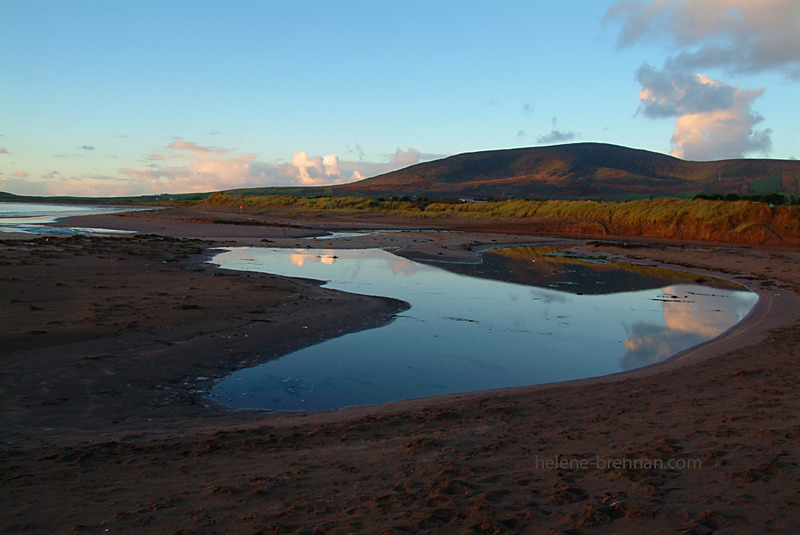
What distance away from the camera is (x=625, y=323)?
13.0 metres

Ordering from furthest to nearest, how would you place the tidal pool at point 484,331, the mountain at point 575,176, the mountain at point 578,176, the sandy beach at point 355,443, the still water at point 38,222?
1. the mountain at point 578,176
2. the mountain at point 575,176
3. the still water at point 38,222
4. the tidal pool at point 484,331
5. the sandy beach at point 355,443

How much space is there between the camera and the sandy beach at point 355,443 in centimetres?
381

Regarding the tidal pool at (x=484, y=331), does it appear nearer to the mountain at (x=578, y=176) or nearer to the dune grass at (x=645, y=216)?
the dune grass at (x=645, y=216)

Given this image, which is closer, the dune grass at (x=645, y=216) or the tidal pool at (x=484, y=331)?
the tidal pool at (x=484, y=331)

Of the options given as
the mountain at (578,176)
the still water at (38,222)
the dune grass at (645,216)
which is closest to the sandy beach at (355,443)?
the dune grass at (645,216)

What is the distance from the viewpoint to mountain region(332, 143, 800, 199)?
114 metres

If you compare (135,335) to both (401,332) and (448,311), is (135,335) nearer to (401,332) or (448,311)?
(401,332)

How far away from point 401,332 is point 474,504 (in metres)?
7.43

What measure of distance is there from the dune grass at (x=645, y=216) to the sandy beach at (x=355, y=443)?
2675cm

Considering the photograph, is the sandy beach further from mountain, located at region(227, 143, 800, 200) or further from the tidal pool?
mountain, located at region(227, 143, 800, 200)

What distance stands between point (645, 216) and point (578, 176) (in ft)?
348

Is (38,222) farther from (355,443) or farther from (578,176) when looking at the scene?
(578,176)

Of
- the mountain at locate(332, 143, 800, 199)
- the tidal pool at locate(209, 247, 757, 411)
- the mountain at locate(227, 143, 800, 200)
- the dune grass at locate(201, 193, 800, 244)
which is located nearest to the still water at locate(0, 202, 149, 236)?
the tidal pool at locate(209, 247, 757, 411)

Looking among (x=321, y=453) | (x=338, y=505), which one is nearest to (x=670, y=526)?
(x=338, y=505)
